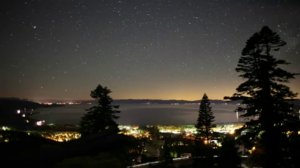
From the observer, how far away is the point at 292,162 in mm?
19672

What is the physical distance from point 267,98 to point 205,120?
34.8 metres

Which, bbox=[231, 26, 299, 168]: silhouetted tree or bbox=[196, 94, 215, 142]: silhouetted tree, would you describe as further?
bbox=[196, 94, 215, 142]: silhouetted tree

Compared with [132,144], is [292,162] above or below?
below

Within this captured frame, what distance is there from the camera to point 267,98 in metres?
20.2

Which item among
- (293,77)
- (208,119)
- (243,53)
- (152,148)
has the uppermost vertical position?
(243,53)

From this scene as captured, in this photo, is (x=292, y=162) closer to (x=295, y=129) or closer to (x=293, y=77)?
(x=295, y=129)

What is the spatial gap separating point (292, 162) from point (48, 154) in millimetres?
18076

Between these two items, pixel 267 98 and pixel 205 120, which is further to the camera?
pixel 205 120

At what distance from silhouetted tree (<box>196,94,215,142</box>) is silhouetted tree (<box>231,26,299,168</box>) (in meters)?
32.9

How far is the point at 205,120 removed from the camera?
179 feet

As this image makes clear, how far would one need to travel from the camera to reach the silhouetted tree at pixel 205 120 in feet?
177

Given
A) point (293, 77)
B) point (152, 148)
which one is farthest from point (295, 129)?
point (152, 148)

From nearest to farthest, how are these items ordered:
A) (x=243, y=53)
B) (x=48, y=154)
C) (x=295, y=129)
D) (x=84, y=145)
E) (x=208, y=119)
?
(x=48, y=154) → (x=84, y=145) → (x=295, y=129) → (x=243, y=53) → (x=208, y=119)

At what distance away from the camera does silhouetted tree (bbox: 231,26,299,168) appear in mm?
19984
